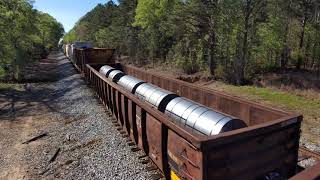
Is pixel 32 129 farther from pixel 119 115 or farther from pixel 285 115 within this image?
pixel 285 115

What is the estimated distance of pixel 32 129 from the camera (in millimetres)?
11211

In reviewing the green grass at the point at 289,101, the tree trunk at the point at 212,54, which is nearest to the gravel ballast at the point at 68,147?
the green grass at the point at 289,101

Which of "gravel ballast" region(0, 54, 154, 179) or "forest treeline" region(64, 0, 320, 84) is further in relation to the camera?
"forest treeline" region(64, 0, 320, 84)

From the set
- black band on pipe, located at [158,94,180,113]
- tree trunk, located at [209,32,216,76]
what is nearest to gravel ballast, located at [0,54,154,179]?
black band on pipe, located at [158,94,180,113]

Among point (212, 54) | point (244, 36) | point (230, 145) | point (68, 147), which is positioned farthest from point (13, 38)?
point (230, 145)

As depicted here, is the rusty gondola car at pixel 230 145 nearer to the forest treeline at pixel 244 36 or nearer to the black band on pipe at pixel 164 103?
the black band on pipe at pixel 164 103

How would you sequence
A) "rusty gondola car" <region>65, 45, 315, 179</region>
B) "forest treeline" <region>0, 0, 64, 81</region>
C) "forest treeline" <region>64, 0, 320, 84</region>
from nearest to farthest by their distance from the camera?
"rusty gondola car" <region>65, 45, 315, 179</region> < "forest treeline" <region>0, 0, 64, 81</region> < "forest treeline" <region>64, 0, 320, 84</region>

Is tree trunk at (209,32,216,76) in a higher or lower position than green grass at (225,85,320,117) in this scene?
higher

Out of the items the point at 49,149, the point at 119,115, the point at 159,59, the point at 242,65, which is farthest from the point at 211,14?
the point at 49,149

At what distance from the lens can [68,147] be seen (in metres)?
8.83

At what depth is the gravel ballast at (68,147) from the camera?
707 centimetres

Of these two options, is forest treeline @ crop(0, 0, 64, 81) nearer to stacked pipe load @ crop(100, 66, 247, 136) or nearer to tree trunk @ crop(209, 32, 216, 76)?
tree trunk @ crop(209, 32, 216, 76)

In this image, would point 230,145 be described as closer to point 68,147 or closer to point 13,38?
point 68,147

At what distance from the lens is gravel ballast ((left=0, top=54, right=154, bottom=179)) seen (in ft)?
23.2
